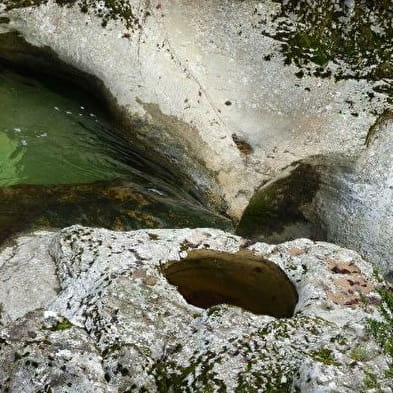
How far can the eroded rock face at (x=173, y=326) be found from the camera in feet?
18.6

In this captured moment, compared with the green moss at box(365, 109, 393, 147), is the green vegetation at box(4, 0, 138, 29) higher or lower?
higher

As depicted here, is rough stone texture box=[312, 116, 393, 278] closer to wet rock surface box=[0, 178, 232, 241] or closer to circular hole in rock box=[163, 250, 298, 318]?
wet rock surface box=[0, 178, 232, 241]

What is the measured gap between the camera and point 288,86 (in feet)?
38.0

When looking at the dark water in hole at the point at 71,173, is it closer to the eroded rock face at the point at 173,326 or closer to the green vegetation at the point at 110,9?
the eroded rock face at the point at 173,326

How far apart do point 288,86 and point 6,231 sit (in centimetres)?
581

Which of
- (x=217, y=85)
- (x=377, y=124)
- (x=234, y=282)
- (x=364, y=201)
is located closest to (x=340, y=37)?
(x=377, y=124)

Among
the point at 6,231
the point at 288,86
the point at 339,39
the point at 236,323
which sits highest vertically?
the point at 339,39

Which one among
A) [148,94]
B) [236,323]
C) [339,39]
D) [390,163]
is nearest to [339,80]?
[339,39]

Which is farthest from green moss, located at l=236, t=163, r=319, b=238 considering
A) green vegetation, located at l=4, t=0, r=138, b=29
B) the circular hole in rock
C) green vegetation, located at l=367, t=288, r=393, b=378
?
green vegetation, located at l=4, t=0, r=138, b=29

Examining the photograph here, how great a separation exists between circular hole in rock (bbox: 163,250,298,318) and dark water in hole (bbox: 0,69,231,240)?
6.33 ft

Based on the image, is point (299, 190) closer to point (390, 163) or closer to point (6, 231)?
point (390, 163)

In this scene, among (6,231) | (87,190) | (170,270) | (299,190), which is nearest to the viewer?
(170,270)

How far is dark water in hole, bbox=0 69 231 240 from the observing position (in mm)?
9383

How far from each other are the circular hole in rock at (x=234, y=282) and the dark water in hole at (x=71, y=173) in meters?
1.93
